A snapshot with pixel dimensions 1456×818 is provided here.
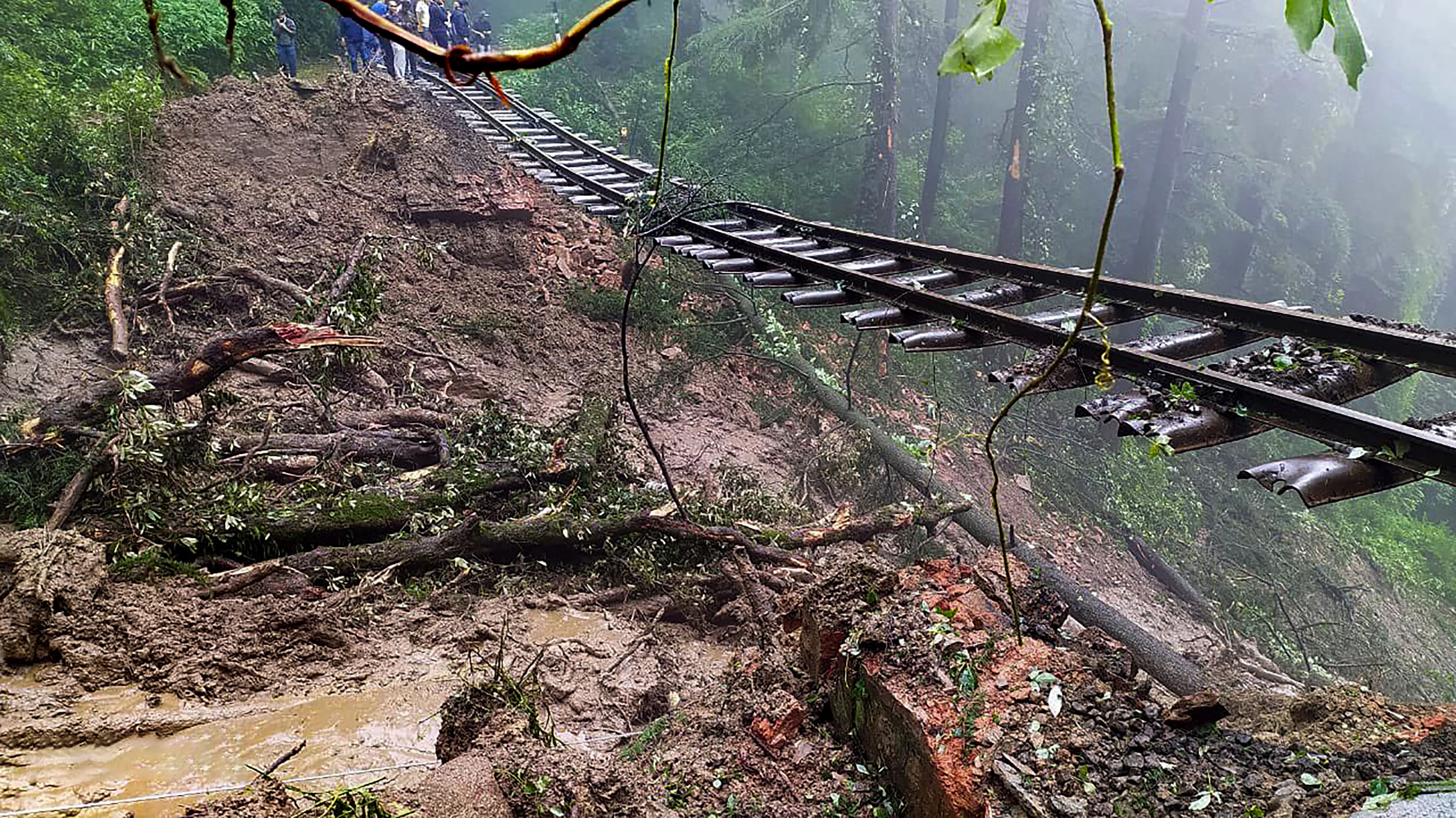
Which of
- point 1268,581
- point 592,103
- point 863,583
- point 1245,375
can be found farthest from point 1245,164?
point 863,583

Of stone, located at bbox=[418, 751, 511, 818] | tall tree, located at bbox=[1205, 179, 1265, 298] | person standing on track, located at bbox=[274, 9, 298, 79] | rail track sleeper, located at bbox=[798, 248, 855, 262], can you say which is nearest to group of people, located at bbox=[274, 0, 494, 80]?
person standing on track, located at bbox=[274, 9, 298, 79]

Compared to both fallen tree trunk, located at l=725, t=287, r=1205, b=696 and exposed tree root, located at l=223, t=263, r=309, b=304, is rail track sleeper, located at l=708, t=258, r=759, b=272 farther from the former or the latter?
exposed tree root, located at l=223, t=263, r=309, b=304

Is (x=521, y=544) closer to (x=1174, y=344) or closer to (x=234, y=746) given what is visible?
(x=234, y=746)

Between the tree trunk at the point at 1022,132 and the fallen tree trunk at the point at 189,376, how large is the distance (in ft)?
50.9

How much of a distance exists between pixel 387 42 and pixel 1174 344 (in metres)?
13.9

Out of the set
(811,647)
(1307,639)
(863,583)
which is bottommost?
(1307,639)

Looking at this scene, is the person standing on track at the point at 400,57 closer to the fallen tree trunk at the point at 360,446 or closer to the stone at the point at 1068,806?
the fallen tree trunk at the point at 360,446

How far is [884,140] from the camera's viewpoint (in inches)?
625

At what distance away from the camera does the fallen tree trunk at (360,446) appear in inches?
232

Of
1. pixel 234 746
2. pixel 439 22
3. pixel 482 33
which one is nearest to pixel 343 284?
pixel 234 746

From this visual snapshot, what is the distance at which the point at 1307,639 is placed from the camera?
37.4 feet

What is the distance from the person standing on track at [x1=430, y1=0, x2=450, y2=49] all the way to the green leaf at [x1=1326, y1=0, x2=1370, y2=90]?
17353 mm

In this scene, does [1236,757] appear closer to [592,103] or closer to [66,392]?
[66,392]

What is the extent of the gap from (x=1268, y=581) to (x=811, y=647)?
498 inches
